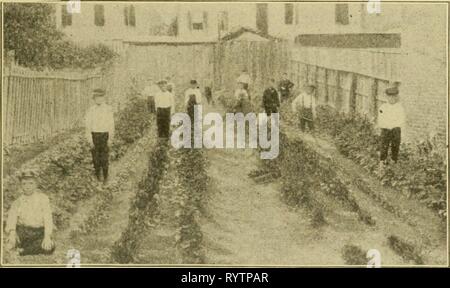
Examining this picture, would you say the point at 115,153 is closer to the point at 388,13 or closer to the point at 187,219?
the point at 187,219

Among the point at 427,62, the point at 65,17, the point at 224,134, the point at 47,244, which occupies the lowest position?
the point at 47,244

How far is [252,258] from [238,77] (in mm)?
1628

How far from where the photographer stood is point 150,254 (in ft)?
18.2

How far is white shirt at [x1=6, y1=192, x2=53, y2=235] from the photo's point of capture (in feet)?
18.3

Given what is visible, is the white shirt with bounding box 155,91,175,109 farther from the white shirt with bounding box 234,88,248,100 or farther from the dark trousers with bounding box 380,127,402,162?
the dark trousers with bounding box 380,127,402,162

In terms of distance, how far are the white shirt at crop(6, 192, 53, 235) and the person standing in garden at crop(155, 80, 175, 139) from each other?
1187 millimetres

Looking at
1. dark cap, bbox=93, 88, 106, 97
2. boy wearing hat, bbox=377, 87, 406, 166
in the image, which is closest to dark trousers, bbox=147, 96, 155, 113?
dark cap, bbox=93, 88, 106, 97

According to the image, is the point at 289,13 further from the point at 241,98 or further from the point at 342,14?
the point at 241,98

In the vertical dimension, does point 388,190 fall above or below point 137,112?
below

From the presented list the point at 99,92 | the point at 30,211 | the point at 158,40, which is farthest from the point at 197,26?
the point at 30,211

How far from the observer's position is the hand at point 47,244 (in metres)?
5.56

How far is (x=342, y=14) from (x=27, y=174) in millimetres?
3171

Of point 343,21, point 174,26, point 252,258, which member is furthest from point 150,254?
point 343,21

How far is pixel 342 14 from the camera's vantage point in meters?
5.71
